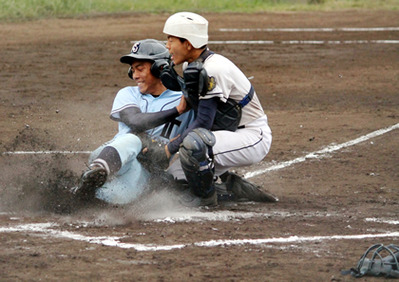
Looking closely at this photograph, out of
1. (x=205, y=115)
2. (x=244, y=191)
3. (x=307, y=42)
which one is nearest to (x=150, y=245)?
(x=205, y=115)

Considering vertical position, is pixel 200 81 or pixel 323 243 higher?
pixel 200 81

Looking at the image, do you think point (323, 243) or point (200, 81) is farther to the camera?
point (200, 81)

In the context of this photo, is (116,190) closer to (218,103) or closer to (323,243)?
(218,103)

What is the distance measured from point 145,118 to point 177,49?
22.1 inches

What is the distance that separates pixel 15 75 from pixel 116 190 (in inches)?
263

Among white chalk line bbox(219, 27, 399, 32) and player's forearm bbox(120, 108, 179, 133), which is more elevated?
player's forearm bbox(120, 108, 179, 133)

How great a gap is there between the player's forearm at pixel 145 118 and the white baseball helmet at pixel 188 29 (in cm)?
56

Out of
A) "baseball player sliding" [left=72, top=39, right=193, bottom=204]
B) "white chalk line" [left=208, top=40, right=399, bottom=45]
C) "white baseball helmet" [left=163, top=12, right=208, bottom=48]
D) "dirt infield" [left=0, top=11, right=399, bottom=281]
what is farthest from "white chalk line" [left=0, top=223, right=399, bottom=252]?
"white chalk line" [left=208, top=40, right=399, bottom=45]

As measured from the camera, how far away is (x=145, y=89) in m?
6.37

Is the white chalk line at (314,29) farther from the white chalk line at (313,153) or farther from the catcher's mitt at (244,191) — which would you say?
the catcher's mitt at (244,191)

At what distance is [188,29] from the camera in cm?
590

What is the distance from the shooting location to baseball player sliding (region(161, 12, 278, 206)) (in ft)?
18.9

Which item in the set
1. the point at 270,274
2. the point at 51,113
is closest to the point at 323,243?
the point at 270,274

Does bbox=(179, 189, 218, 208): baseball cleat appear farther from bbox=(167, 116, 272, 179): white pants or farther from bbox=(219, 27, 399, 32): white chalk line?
bbox=(219, 27, 399, 32): white chalk line
